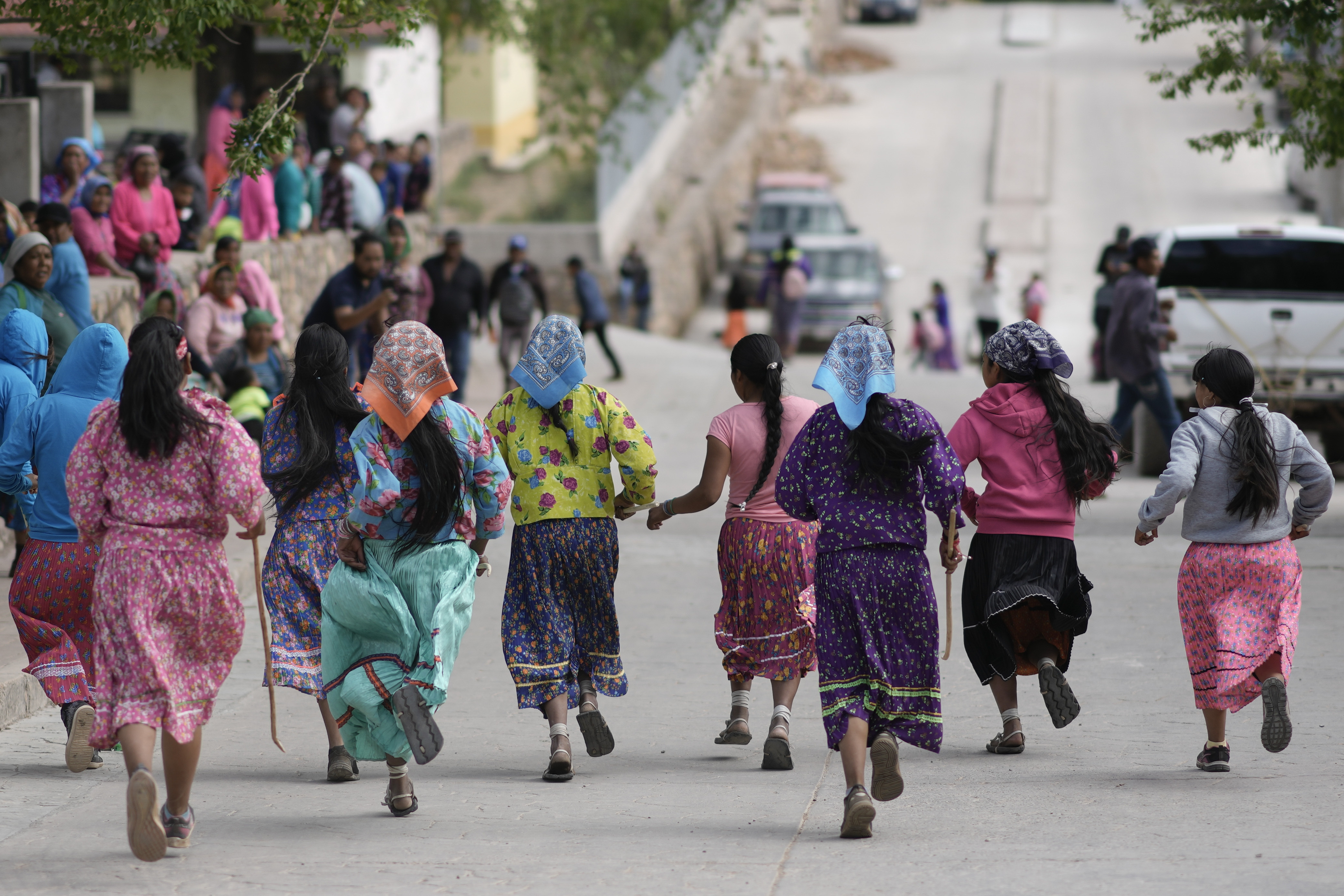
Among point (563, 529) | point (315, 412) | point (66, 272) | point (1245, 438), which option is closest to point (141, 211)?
point (66, 272)

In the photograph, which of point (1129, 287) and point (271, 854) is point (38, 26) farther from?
point (1129, 287)

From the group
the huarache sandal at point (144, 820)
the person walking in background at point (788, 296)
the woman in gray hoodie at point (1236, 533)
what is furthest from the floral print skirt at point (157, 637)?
the person walking in background at point (788, 296)

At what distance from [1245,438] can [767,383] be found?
185 cm

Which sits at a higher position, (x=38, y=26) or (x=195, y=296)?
(x=38, y=26)

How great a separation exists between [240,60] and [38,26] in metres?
14.7

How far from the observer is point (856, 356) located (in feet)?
18.8

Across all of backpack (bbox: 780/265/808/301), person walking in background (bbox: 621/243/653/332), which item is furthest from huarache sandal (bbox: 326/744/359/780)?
person walking in background (bbox: 621/243/653/332)

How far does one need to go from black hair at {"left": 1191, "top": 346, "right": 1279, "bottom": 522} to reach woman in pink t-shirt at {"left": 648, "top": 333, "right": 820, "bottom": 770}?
63.1 inches

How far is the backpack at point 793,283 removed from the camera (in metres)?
24.2

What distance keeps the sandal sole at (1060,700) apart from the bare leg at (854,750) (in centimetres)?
102

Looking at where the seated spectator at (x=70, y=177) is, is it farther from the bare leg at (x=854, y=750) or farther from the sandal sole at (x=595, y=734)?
the bare leg at (x=854, y=750)

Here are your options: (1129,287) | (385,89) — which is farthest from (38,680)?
(385,89)

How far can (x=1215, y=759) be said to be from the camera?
6.29 m

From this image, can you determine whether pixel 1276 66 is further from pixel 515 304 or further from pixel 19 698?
pixel 19 698
